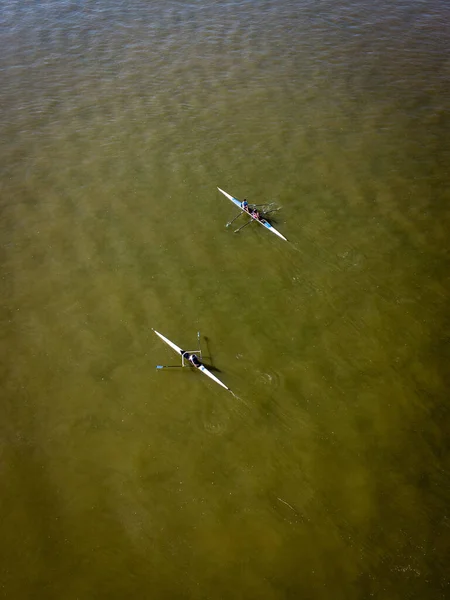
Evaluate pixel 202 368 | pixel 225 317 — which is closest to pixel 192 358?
pixel 202 368

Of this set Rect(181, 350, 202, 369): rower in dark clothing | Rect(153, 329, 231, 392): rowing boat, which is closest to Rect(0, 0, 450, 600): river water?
Rect(153, 329, 231, 392): rowing boat

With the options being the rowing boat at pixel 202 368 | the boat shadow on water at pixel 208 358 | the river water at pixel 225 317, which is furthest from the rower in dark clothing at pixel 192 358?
the river water at pixel 225 317

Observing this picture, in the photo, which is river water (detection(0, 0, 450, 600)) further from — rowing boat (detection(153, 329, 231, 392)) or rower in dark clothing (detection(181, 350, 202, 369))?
rower in dark clothing (detection(181, 350, 202, 369))

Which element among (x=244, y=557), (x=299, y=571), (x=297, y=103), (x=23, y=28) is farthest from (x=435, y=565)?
(x=23, y=28)

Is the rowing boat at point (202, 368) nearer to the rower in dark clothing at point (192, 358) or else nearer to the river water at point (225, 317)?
the rower in dark clothing at point (192, 358)

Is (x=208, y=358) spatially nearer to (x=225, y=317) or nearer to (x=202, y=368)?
(x=202, y=368)

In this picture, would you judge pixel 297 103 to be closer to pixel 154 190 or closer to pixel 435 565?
pixel 154 190
